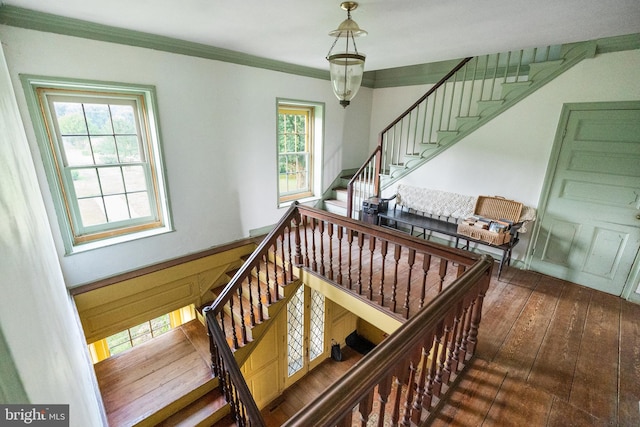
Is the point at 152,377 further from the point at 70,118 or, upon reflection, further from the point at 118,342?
the point at 70,118

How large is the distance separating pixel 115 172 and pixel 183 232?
0.96 meters

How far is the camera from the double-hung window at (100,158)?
2.58 metres

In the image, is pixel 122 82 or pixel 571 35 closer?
pixel 571 35

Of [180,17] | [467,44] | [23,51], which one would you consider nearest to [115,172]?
[23,51]

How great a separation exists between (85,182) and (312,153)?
308 cm

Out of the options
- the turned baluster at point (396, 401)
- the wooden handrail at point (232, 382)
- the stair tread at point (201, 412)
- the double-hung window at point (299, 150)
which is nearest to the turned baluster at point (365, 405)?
the turned baluster at point (396, 401)

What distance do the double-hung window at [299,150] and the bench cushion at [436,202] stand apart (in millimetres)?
1530

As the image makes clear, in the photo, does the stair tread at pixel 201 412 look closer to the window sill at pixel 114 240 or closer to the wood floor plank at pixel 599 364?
the window sill at pixel 114 240

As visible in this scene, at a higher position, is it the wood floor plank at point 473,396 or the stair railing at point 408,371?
the stair railing at point 408,371

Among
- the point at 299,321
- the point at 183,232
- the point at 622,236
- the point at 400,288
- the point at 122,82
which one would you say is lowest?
the point at 299,321

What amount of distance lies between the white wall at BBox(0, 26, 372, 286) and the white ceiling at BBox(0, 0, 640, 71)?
0.30 m

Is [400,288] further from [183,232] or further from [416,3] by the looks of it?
[183,232]

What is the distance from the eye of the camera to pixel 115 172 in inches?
118

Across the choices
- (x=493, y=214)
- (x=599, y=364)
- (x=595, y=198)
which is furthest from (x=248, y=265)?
(x=595, y=198)
